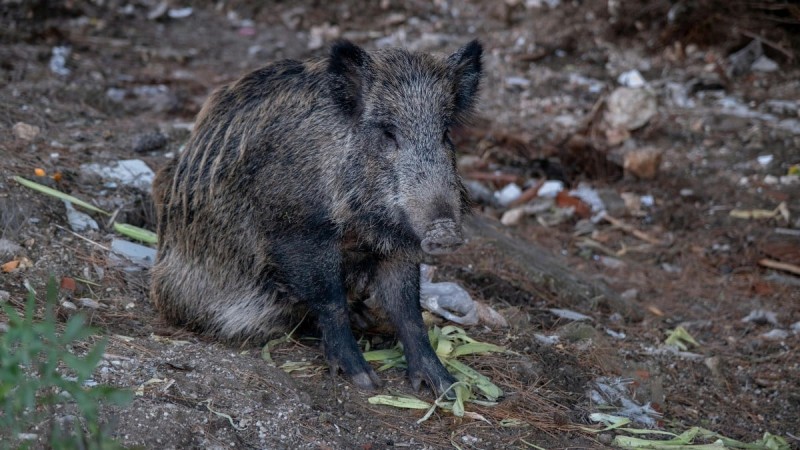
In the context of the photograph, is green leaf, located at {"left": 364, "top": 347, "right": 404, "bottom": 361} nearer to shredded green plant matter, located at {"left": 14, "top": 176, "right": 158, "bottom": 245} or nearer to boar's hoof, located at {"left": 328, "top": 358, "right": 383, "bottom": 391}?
boar's hoof, located at {"left": 328, "top": 358, "right": 383, "bottom": 391}

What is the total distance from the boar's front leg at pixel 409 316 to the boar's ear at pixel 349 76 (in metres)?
0.67

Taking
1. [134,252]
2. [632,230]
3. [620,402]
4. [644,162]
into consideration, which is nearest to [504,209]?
[632,230]

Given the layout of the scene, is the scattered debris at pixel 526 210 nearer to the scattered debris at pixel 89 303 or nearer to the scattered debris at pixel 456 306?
the scattered debris at pixel 456 306

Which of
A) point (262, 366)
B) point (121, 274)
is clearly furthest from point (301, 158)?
point (121, 274)

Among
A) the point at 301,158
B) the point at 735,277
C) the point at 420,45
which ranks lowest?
the point at 735,277

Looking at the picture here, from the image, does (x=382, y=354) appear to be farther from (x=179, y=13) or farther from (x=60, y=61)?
(x=179, y=13)

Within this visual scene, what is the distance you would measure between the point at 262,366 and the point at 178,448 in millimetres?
749

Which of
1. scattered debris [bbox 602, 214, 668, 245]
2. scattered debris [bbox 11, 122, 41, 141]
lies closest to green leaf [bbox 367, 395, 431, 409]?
scattered debris [bbox 11, 122, 41, 141]

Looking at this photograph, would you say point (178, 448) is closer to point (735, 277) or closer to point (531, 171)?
point (735, 277)

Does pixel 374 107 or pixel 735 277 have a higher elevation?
pixel 374 107

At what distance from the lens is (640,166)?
24.6 feet

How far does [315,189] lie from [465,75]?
85cm

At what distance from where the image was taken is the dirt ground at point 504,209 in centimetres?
353

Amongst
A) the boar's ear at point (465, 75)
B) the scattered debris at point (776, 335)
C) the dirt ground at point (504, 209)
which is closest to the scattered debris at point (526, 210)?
the dirt ground at point (504, 209)
